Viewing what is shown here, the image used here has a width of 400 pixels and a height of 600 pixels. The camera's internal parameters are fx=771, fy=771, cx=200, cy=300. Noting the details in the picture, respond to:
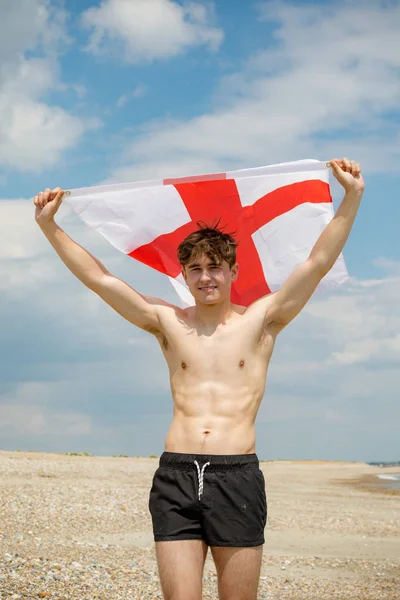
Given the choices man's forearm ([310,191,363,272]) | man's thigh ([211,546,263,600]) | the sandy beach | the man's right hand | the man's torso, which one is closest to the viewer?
man's thigh ([211,546,263,600])

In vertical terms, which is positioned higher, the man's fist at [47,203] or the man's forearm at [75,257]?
the man's fist at [47,203]

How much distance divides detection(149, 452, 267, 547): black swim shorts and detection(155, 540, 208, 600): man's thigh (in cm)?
5

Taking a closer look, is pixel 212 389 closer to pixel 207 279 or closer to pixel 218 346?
pixel 218 346

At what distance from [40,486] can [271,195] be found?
10418mm

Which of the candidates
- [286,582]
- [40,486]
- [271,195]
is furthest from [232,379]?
[40,486]

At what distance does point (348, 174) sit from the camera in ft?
16.1

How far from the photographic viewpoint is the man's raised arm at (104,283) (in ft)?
15.7

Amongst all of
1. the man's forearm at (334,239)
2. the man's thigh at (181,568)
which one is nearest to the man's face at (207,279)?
the man's forearm at (334,239)

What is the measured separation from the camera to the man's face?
461 cm

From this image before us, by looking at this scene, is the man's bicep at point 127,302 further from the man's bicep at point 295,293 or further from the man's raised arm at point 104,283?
the man's bicep at point 295,293

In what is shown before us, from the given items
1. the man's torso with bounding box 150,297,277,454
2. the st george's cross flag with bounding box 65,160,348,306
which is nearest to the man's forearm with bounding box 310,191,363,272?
the man's torso with bounding box 150,297,277,454

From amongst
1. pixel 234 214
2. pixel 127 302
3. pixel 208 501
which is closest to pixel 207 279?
pixel 127 302

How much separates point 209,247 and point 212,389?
0.85m

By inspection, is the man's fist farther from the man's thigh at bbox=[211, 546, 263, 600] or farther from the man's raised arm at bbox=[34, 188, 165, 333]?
the man's thigh at bbox=[211, 546, 263, 600]
